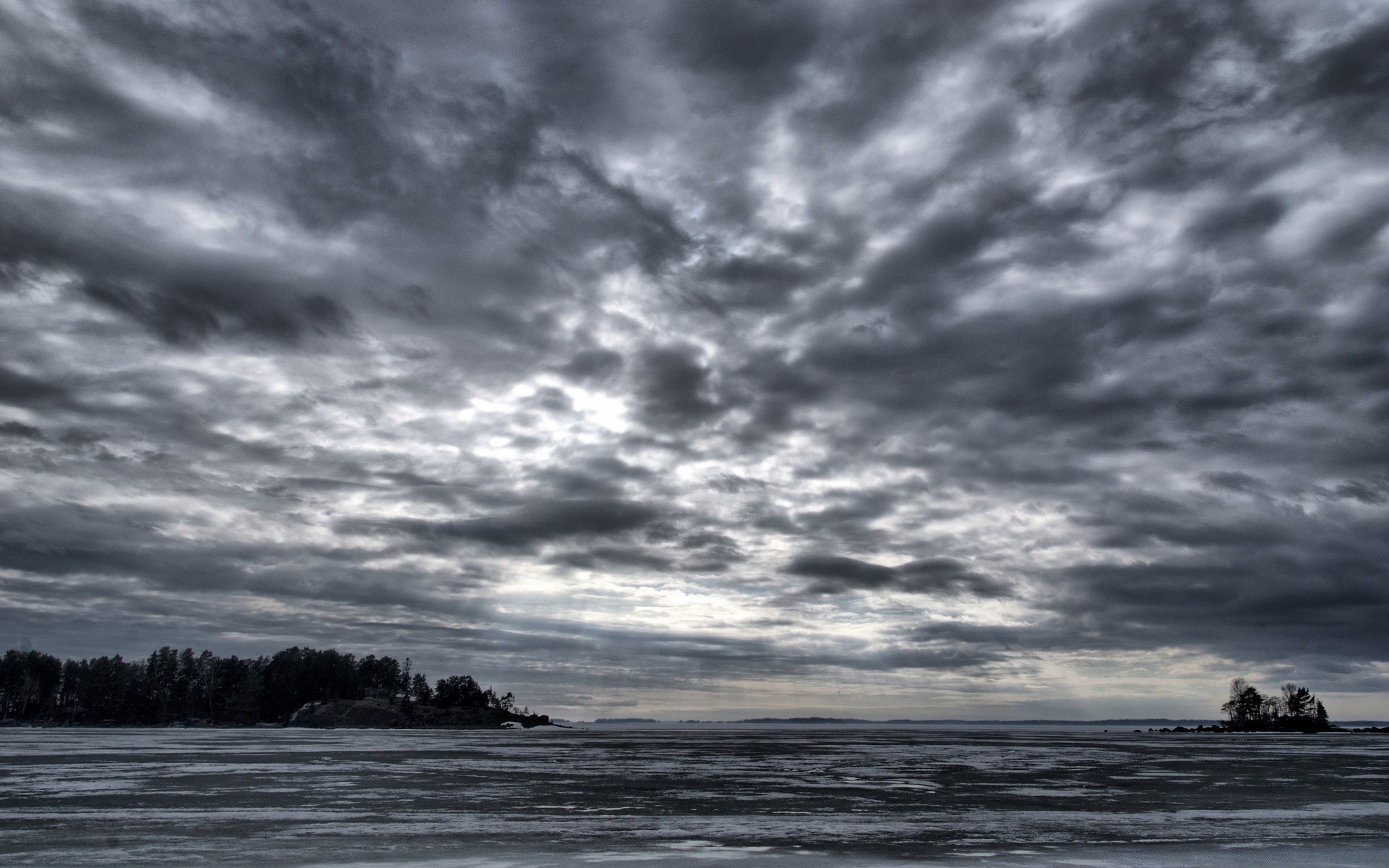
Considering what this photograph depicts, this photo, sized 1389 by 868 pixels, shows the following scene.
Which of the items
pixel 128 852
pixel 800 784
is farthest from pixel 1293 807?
pixel 128 852

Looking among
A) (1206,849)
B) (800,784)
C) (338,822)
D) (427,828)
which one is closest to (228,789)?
(338,822)

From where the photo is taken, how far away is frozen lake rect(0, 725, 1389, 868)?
64.6 ft

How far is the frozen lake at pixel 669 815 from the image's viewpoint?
19703 mm

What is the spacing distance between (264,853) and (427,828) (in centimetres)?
533

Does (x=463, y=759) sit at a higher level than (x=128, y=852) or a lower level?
lower

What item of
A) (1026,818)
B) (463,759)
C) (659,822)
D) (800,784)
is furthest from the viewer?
(463,759)

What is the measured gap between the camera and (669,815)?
27.9 meters

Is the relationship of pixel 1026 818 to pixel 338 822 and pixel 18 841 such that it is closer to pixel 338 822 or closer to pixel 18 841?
pixel 338 822

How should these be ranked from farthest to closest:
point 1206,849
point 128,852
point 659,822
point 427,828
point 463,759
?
point 463,759
point 659,822
point 427,828
point 1206,849
point 128,852

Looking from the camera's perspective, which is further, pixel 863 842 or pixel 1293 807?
pixel 1293 807

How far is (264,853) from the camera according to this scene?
63.7 feet

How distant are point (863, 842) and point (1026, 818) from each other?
910 cm

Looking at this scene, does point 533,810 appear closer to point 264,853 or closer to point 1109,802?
point 264,853

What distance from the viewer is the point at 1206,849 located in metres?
21.0
